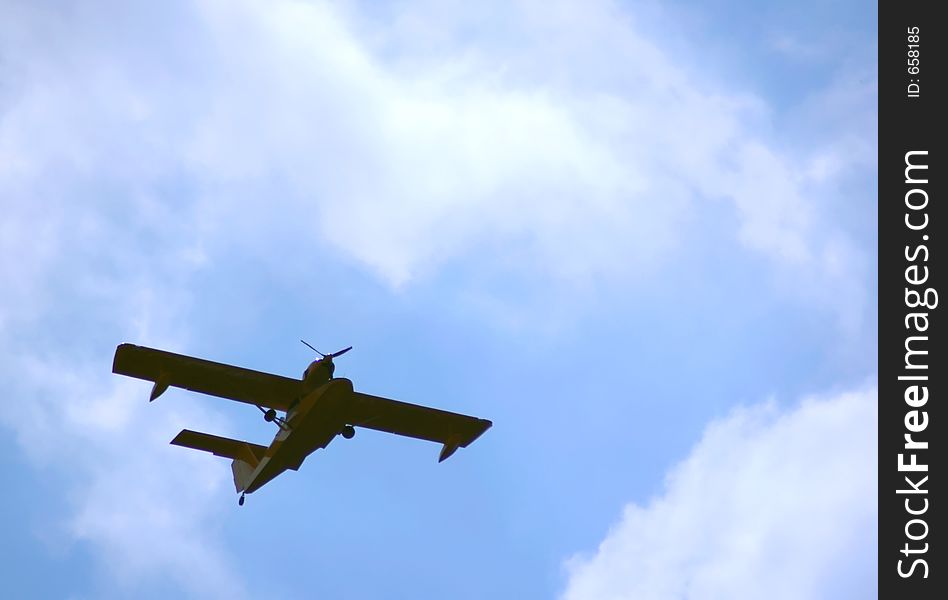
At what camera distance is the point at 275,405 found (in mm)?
38156

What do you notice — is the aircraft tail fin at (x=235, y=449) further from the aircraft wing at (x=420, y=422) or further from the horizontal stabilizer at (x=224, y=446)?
the aircraft wing at (x=420, y=422)

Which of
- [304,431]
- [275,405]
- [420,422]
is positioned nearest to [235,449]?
[275,405]

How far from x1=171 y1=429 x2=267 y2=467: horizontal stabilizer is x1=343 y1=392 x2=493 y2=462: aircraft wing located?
3.31 meters

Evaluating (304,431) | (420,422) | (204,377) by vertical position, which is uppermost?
(420,422)

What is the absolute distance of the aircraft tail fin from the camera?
38625mm

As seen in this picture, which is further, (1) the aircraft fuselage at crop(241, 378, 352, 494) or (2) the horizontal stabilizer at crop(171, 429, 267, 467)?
(2) the horizontal stabilizer at crop(171, 429, 267, 467)

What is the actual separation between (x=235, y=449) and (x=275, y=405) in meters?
2.52

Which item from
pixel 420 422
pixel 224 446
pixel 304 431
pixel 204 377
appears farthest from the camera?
pixel 420 422

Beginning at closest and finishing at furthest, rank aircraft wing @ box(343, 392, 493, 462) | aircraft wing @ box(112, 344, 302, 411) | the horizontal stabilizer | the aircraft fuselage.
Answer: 1. the aircraft fuselage
2. aircraft wing @ box(112, 344, 302, 411)
3. the horizontal stabilizer
4. aircraft wing @ box(343, 392, 493, 462)

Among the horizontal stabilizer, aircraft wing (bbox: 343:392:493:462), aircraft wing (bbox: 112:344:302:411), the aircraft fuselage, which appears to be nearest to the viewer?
the aircraft fuselage

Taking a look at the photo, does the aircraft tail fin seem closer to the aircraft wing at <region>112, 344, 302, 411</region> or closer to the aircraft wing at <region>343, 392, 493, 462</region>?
the aircraft wing at <region>112, 344, 302, 411</region>

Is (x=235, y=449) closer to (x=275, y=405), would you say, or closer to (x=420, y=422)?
(x=275, y=405)

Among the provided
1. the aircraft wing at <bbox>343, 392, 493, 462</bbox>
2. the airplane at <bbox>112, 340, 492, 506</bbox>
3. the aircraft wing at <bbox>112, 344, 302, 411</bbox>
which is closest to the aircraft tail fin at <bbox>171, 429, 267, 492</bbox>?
the airplane at <bbox>112, 340, 492, 506</bbox>
